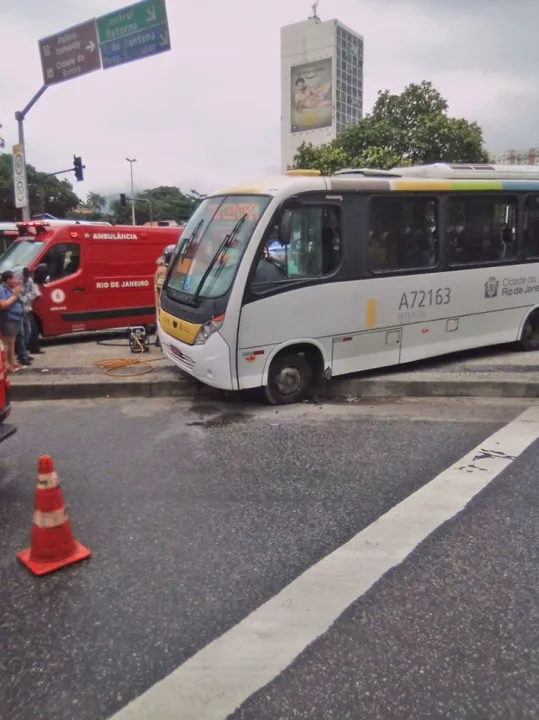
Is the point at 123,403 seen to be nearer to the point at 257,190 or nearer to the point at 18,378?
the point at 18,378

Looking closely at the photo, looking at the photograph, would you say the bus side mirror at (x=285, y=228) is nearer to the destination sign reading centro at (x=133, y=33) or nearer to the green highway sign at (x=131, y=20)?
the destination sign reading centro at (x=133, y=33)

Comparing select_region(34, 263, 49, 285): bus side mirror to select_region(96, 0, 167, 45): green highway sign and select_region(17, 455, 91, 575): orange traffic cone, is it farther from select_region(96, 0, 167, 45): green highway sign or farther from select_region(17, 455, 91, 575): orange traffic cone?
select_region(17, 455, 91, 575): orange traffic cone

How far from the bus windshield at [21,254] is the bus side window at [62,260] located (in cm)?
23

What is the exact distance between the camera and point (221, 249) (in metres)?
6.64

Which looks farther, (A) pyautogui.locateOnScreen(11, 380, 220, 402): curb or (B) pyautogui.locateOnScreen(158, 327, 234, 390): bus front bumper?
(A) pyautogui.locateOnScreen(11, 380, 220, 402): curb

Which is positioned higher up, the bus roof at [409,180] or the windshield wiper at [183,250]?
the bus roof at [409,180]

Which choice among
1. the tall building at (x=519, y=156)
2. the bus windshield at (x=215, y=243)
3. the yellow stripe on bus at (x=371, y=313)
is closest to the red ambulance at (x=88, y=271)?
the bus windshield at (x=215, y=243)

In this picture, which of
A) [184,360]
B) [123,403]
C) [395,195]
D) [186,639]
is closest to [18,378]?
[123,403]

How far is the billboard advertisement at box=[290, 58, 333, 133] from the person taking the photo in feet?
327

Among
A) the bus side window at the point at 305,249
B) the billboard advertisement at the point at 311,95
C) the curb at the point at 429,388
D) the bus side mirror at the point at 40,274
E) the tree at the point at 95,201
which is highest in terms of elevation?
the billboard advertisement at the point at 311,95

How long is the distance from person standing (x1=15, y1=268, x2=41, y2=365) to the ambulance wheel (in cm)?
764

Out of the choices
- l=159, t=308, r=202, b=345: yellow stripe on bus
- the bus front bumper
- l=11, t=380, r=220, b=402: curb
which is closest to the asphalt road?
the bus front bumper

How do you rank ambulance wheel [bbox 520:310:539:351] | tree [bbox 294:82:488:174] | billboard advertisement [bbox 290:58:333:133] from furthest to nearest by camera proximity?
billboard advertisement [bbox 290:58:333:133] < tree [bbox 294:82:488:174] < ambulance wheel [bbox 520:310:539:351]

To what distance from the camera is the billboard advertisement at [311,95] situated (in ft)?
327
